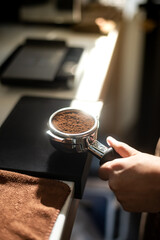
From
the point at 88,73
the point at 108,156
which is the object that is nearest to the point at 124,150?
the point at 108,156

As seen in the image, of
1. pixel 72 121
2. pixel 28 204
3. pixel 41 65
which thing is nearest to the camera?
pixel 28 204

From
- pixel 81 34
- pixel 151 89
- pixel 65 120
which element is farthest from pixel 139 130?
pixel 65 120

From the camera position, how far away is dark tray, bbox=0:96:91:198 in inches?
28.1

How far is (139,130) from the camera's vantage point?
1.92 meters

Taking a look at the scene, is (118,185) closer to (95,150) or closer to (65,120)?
(95,150)

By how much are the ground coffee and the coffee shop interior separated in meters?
0.07

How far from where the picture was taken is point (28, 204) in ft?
2.15

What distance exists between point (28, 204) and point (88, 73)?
1.96 feet

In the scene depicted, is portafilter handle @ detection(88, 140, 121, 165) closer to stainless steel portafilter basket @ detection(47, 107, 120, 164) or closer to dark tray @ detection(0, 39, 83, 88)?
stainless steel portafilter basket @ detection(47, 107, 120, 164)

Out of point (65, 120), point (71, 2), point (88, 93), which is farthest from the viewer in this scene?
point (71, 2)

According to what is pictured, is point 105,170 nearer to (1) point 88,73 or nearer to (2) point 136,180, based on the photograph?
(2) point 136,180

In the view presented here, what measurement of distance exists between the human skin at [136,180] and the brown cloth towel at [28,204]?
0.34 ft

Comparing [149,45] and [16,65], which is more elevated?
[16,65]

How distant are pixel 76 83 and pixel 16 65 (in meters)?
0.21
